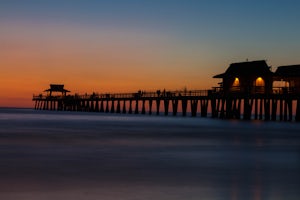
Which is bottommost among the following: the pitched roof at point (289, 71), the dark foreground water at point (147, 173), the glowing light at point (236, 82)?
the dark foreground water at point (147, 173)

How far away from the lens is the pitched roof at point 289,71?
Result: 51.4 meters

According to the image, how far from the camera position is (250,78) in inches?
2040

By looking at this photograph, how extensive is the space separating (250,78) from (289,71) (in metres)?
5.32

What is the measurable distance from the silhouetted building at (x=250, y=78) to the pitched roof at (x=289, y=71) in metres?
1.19

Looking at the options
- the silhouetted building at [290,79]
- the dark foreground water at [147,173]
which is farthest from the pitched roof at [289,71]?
the dark foreground water at [147,173]

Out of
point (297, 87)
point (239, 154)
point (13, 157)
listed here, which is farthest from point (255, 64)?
point (13, 157)

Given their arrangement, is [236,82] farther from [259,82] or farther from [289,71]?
[289,71]

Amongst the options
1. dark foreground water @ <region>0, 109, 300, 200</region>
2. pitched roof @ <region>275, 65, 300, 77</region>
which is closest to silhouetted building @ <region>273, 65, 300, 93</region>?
pitched roof @ <region>275, 65, 300, 77</region>

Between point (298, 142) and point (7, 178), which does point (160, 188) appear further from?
point (298, 142)

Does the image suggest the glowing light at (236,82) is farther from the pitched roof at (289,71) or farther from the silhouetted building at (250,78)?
the pitched roof at (289,71)

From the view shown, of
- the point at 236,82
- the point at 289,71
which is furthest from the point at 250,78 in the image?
the point at 289,71

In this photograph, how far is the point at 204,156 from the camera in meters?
19.3

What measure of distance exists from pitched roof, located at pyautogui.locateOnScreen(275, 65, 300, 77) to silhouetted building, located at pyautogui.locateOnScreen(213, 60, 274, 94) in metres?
1.19

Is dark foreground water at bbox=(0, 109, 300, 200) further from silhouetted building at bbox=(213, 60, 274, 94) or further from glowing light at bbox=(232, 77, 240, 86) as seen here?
glowing light at bbox=(232, 77, 240, 86)
